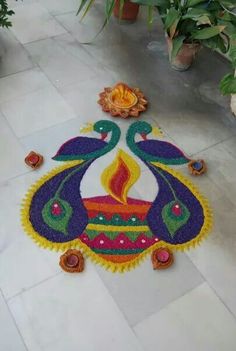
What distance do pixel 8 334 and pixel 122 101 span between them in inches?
47.9

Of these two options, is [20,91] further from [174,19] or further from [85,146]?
[174,19]

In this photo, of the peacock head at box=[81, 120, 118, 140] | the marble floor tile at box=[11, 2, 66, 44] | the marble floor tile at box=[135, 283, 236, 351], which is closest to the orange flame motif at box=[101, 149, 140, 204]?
the peacock head at box=[81, 120, 118, 140]

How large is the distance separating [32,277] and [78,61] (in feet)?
4.36

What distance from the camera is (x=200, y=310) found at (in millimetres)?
1284

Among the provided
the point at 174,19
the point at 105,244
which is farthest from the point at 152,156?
the point at 174,19

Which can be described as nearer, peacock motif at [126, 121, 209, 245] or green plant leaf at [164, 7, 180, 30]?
peacock motif at [126, 121, 209, 245]

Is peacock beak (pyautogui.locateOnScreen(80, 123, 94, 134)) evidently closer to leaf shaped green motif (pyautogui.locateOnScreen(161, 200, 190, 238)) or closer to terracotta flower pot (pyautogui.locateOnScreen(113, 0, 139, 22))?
leaf shaped green motif (pyautogui.locateOnScreen(161, 200, 190, 238))

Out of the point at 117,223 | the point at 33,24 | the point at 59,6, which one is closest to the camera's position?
the point at 117,223

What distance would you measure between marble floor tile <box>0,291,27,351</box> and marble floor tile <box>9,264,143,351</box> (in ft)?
0.05

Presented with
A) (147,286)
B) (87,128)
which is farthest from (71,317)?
(87,128)

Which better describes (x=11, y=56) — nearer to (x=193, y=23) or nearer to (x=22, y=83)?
(x=22, y=83)

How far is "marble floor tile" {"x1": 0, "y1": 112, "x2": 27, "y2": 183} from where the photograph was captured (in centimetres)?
161

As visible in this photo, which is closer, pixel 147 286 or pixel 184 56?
pixel 147 286

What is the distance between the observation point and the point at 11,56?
7.04 ft
